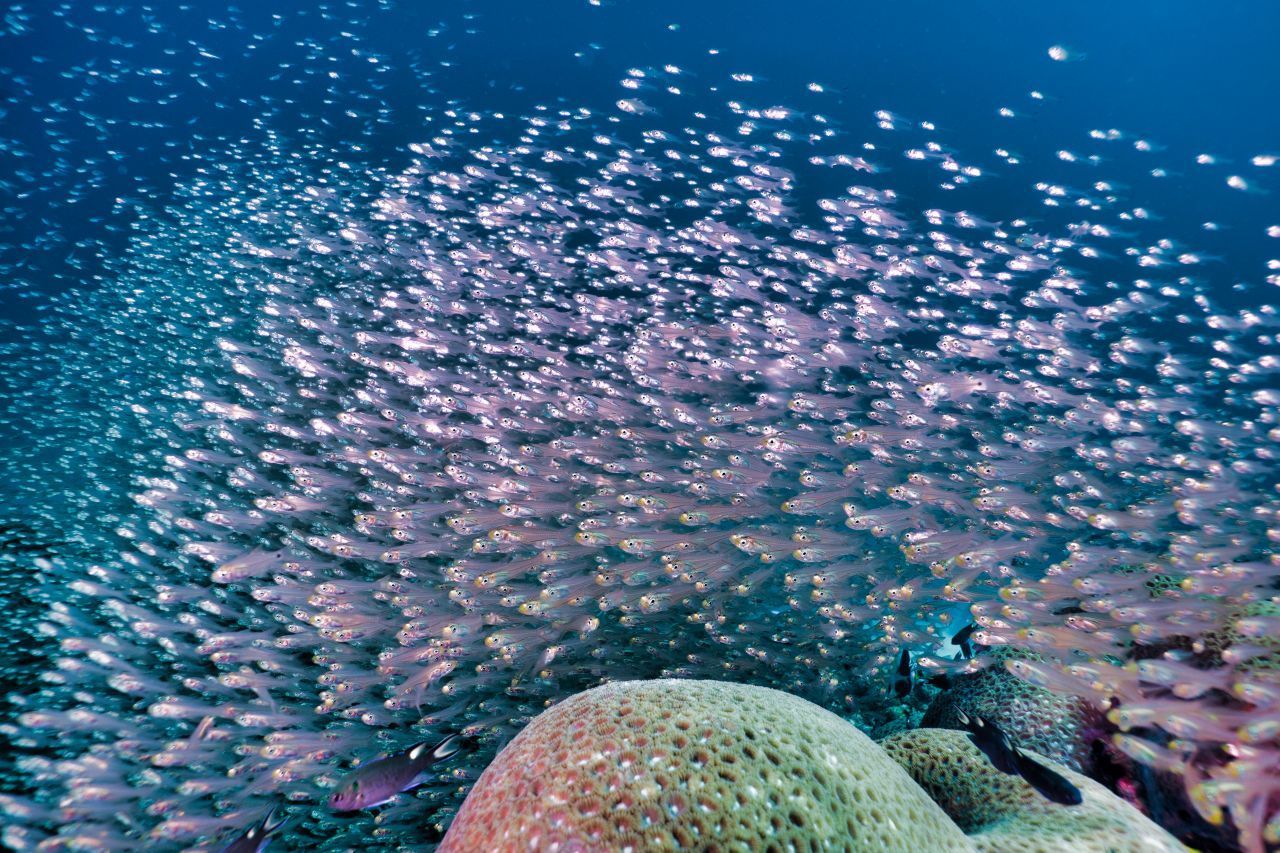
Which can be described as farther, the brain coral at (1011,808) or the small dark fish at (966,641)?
the small dark fish at (966,641)

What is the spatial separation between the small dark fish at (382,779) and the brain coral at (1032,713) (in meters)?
2.93

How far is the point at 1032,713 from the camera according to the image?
4.22m

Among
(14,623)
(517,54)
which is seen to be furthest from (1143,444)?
→ (517,54)

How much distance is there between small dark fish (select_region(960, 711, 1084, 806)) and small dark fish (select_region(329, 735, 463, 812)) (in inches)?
91.9

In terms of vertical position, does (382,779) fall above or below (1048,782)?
above

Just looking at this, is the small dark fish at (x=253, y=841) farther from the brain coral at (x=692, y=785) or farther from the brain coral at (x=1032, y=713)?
the brain coral at (x=1032, y=713)

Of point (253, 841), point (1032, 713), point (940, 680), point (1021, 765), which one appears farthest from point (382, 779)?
point (1032, 713)

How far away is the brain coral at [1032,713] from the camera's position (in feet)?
13.3

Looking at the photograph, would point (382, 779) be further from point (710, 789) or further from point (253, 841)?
point (710, 789)

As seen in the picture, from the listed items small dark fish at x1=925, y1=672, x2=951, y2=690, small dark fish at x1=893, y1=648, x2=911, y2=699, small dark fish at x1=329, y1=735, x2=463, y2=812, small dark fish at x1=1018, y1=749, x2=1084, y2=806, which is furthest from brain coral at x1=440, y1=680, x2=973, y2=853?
small dark fish at x1=893, y1=648, x2=911, y2=699

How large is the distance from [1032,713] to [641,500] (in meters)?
3.49

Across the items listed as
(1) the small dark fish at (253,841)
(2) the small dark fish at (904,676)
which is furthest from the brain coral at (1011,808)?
(1) the small dark fish at (253,841)

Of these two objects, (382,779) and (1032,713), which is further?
(1032,713)

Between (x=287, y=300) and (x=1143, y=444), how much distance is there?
1214 cm
